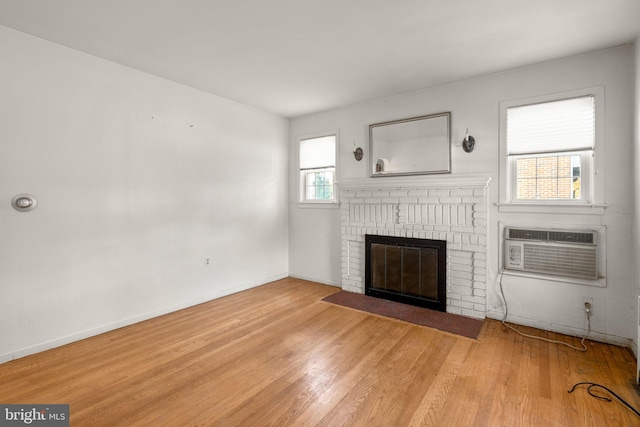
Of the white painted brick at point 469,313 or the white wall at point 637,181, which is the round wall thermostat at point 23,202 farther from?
the white wall at point 637,181

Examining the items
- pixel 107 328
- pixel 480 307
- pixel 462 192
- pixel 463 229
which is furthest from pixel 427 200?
pixel 107 328

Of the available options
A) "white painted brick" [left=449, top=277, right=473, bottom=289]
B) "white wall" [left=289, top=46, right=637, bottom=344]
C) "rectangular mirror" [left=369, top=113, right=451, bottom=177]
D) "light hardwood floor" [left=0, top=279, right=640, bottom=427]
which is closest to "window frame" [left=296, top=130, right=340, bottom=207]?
"white wall" [left=289, top=46, right=637, bottom=344]

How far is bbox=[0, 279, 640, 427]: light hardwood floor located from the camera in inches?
73.2

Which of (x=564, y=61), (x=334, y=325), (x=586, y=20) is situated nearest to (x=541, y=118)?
(x=564, y=61)

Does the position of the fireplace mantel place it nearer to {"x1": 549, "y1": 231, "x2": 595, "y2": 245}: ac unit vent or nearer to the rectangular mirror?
the rectangular mirror

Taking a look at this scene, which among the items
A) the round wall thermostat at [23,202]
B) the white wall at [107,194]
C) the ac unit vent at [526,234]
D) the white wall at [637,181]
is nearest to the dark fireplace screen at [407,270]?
the ac unit vent at [526,234]

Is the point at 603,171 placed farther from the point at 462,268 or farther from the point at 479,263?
the point at 462,268

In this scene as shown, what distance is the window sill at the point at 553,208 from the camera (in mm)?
2855

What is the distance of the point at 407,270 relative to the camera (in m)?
3.89

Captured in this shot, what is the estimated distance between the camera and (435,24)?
2436mm

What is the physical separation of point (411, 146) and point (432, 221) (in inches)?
39.4

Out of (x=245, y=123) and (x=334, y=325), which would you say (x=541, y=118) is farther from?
(x=245, y=123)

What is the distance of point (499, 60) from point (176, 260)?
4.15m

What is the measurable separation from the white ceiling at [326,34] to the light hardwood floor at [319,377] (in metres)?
2.72
